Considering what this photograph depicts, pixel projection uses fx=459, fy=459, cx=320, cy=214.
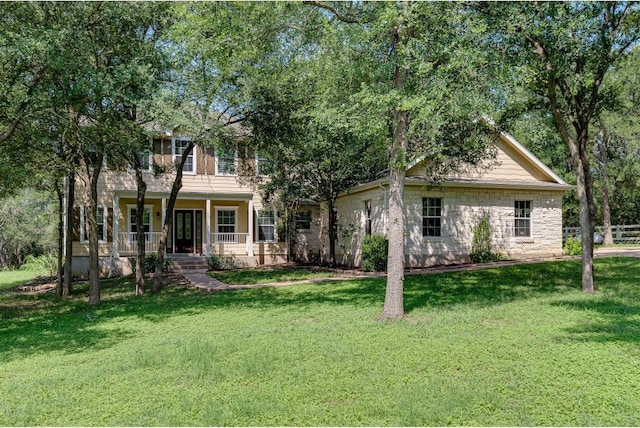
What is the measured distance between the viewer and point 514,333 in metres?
6.66

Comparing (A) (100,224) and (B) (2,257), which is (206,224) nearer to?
(A) (100,224)

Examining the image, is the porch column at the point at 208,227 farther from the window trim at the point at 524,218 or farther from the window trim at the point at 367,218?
the window trim at the point at 524,218

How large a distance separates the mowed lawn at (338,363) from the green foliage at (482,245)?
6540 millimetres

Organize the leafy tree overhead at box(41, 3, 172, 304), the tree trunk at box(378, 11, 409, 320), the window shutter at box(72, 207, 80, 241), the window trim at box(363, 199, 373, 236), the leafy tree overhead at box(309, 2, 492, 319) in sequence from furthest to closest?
1. the window shutter at box(72, 207, 80, 241)
2. the window trim at box(363, 199, 373, 236)
3. the leafy tree overhead at box(41, 3, 172, 304)
4. the tree trunk at box(378, 11, 409, 320)
5. the leafy tree overhead at box(309, 2, 492, 319)

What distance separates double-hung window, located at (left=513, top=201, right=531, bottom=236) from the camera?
59.5 feet

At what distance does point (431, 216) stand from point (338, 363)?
12.1 m

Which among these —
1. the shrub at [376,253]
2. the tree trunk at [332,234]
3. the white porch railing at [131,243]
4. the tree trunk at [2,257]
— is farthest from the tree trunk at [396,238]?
the tree trunk at [2,257]

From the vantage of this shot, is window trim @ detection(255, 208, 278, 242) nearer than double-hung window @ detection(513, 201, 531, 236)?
No

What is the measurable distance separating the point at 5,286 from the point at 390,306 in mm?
17337

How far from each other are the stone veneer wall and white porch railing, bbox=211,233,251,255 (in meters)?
5.14

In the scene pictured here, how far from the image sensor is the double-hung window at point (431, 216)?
16.9m

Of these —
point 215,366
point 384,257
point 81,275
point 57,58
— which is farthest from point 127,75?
point 81,275

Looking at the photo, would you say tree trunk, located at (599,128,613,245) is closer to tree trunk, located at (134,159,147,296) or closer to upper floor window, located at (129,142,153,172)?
upper floor window, located at (129,142,153,172)

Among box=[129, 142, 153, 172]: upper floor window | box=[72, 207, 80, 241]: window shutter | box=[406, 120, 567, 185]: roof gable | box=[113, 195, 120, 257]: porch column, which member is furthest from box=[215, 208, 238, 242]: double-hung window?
box=[406, 120, 567, 185]: roof gable
